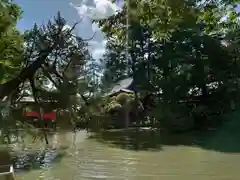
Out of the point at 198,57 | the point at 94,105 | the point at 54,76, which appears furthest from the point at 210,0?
the point at 198,57

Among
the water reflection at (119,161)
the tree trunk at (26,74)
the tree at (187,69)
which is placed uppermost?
the tree at (187,69)

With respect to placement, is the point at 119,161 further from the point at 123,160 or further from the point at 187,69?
the point at 187,69

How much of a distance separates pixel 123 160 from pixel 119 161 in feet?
0.80

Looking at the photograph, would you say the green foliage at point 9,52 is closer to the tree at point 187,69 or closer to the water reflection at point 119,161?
the water reflection at point 119,161

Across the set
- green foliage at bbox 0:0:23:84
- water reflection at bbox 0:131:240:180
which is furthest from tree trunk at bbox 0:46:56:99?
water reflection at bbox 0:131:240:180

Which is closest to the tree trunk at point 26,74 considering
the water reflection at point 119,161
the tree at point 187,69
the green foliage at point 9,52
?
the green foliage at point 9,52

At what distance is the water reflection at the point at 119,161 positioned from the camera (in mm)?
8617

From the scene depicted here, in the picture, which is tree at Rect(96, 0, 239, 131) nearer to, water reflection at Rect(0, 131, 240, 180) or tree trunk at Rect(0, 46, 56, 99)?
water reflection at Rect(0, 131, 240, 180)

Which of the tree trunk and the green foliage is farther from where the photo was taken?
the tree trunk

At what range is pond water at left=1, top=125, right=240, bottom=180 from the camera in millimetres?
8617

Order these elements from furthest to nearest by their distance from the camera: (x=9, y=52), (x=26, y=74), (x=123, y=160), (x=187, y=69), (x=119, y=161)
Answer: (x=187, y=69) < (x=123, y=160) < (x=119, y=161) < (x=9, y=52) < (x=26, y=74)

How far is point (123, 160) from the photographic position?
10859mm

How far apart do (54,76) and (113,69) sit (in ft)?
64.6

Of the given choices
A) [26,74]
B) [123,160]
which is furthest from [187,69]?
[26,74]
